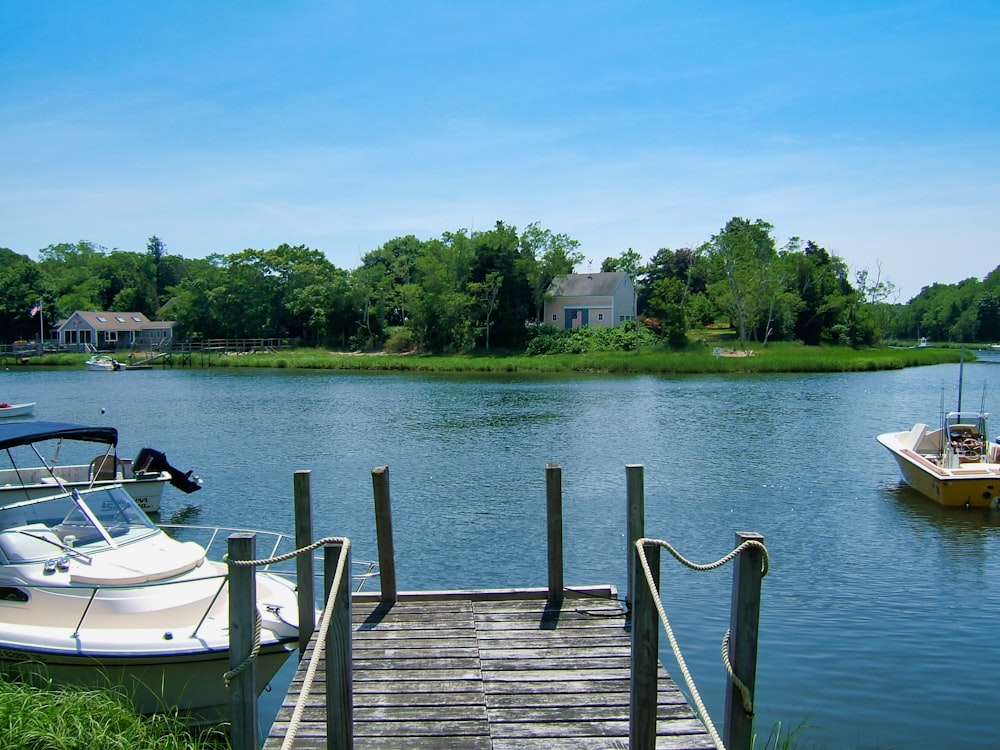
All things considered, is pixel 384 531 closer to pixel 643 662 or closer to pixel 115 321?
pixel 643 662

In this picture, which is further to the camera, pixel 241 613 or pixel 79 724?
pixel 79 724

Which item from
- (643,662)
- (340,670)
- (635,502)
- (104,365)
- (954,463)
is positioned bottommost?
(104,365)

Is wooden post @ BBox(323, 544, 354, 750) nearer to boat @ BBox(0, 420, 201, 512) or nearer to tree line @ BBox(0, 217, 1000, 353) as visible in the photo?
boat @ BBox(0, 420, 201, 512)

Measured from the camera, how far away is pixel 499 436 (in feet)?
108

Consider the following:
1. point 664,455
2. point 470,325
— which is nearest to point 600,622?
point 664,455

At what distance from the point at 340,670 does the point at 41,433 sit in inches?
365

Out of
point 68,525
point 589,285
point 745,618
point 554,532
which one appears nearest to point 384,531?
point 554,532

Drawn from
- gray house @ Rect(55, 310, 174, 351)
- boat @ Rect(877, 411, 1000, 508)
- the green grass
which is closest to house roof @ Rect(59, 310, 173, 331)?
gray house @ Rect(55, 310, 174, 351)

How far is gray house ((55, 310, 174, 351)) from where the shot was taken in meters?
103

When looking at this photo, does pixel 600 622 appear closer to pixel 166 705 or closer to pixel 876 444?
pixel 166 705

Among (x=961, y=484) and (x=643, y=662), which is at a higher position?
(x=643, y=662)

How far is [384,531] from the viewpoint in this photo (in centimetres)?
930

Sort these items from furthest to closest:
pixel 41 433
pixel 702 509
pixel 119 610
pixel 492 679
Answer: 1. pixel 702 509
2. pixel 41 433
3. pixel 119 610
4. pixel 492 679

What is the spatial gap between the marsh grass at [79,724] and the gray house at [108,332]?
97005 mm
